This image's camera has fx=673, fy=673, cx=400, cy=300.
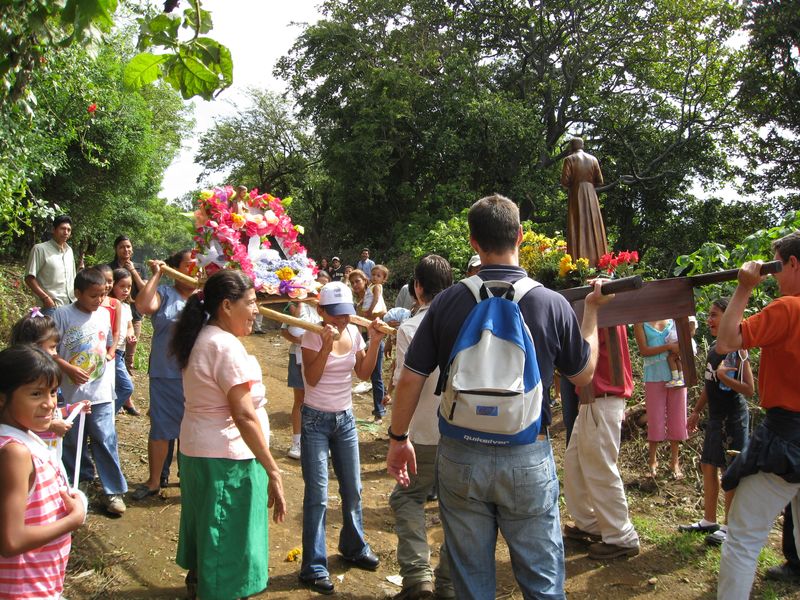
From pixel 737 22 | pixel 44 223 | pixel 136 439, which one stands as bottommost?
pixel 136 439

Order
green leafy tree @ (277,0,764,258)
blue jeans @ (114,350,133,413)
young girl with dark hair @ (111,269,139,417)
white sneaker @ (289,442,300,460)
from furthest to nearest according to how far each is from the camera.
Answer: green leafy tree @ (277,0,764,258) < white sneaker @ (289,442,300,460) < blue jeans @ (114,350,133,413) < young girl with dark hair @ (111,269,139,417)

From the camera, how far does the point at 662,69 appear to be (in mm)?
21281

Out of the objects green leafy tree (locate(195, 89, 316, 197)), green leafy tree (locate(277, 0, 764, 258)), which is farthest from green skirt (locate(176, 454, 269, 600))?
green leafy tree (locate(195, 89, 316, 197))

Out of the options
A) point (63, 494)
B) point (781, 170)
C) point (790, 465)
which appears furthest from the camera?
point (781, 170)

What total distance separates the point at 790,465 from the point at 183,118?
33.5 m

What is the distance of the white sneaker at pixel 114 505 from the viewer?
15.7 ft

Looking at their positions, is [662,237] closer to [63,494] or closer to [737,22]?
[737,22]

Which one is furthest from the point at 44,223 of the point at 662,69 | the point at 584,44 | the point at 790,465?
the point at 662,69

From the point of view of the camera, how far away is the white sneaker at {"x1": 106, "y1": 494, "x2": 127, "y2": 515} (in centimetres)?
479

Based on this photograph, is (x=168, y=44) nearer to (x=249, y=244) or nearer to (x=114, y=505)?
(x=249, y=244)

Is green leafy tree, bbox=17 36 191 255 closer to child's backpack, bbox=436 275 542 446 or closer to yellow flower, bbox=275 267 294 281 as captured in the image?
yellow flower, bbox=275 267 294 281

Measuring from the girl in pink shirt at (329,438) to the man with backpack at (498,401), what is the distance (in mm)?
1406

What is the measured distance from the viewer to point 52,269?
6898 millimetres

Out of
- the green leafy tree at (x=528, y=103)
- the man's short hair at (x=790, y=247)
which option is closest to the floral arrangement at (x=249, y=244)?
the man's short hair at (x=790, y=247)
